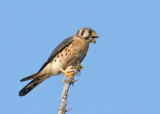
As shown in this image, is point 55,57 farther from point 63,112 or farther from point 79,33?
point 63,112

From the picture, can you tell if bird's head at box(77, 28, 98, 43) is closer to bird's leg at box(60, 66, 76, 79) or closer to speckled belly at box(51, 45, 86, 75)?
speckled belly at box(51, 45, 86, 75)

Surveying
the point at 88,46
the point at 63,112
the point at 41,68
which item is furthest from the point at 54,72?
the point at 63,112

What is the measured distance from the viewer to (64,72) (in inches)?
256

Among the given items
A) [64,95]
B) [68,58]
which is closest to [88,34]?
[68,58]

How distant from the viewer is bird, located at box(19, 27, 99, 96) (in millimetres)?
6742

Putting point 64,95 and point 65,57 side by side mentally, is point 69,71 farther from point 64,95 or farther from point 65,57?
point 64,95

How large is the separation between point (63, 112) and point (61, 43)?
240cm

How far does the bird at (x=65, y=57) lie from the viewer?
6.74 meters

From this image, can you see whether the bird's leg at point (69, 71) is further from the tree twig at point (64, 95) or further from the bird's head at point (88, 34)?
the bird's head at point (88, 34)

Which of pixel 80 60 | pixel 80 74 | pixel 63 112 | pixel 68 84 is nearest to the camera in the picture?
pixel 63 112

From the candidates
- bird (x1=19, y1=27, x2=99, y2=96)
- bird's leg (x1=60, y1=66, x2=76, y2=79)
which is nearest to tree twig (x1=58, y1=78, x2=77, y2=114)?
bird's leg (x1=60, y1=66, x2=76, y2=79)

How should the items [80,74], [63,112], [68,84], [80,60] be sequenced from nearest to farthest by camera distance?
[63,112] < [68,84] < [80,74] < [80,60]

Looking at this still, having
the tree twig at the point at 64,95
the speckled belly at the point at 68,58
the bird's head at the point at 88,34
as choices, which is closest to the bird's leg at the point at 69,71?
the speckled belly at the point at 68,58

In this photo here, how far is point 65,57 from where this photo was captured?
675 cm
